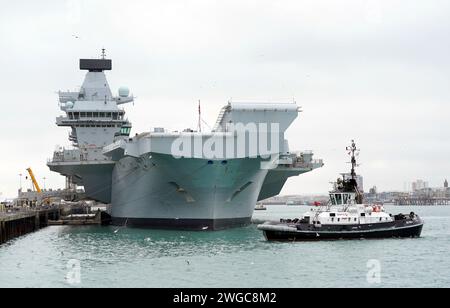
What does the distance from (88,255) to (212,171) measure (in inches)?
373

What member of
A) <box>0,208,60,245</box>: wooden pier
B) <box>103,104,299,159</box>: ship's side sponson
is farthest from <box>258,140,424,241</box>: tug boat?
<box>0,208,60,245</box>: wooden pier

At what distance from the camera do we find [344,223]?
35.8 meters

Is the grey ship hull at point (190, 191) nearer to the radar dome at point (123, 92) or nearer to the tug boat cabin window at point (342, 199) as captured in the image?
the tug boat cabin window at point (342, 199)

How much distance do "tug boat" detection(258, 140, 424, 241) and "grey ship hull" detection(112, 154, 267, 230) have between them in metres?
4.34

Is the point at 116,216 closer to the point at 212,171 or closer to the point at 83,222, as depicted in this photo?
the point at 83,222

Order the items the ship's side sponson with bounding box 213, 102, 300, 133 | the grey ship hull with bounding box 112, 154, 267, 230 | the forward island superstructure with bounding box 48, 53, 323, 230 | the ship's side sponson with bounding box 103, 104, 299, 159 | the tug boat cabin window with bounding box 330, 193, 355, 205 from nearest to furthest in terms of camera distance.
A: the tug boat cabin window with bounding box 330, 193, 355, 205 → the ship's side sponson with bounding box 103, 104, 299, 159 → the forward island superstructure with bounding box 48, 53, 323, 230 → the grey ship hull with bounding box 112, 154, 267, 230 → the ship's side sponson with bounding box 213, 102, 300, 133

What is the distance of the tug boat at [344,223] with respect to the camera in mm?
35406

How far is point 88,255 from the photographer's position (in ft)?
103

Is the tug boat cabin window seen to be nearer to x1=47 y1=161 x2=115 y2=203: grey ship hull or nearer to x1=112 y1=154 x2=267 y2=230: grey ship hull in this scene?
x1=112 y1=154 x2=267 y2=230: grey ship hull

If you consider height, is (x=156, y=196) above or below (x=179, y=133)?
below

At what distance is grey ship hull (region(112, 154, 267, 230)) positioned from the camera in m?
38.9

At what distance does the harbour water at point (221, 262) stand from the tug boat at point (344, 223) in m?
0.75

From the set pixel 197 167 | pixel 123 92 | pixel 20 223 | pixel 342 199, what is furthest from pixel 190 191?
pixel 123 92
